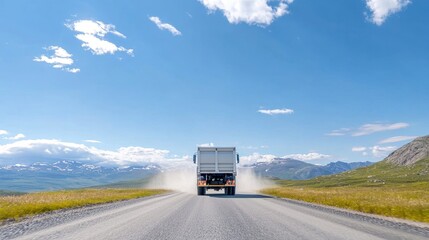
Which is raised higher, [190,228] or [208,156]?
[208,156]

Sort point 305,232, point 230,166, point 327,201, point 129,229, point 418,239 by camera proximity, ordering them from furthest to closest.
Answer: point 230,166, point 327,201, point 129,229, point 305,232, point 418,239

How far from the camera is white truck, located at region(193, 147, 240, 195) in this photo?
4041cm

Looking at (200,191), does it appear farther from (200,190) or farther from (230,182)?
(230,182)

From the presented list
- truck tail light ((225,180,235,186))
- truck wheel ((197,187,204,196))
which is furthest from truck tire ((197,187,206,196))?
truck tail light ((225,180,235,186))

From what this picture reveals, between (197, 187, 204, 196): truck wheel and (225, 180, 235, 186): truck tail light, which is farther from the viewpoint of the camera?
(197, 187, 204, 196): truck wheel

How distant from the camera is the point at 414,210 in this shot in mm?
18812

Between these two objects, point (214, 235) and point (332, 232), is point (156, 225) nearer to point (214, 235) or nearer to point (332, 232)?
point (214, 235)

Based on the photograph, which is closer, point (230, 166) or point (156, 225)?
point (156, 225)

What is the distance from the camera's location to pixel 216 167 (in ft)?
133

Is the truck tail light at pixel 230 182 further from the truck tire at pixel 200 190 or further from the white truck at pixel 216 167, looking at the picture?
the truck tire at pixel 200 190

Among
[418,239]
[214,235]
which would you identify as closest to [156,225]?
[214,235]

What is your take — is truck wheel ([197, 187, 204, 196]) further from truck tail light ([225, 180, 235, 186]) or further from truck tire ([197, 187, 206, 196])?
truck tail light ([225, 180, 235, 186])

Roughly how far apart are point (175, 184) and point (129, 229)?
92.0m

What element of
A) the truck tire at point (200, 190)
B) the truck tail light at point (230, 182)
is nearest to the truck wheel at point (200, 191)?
the truck tire at point (200, 190)
